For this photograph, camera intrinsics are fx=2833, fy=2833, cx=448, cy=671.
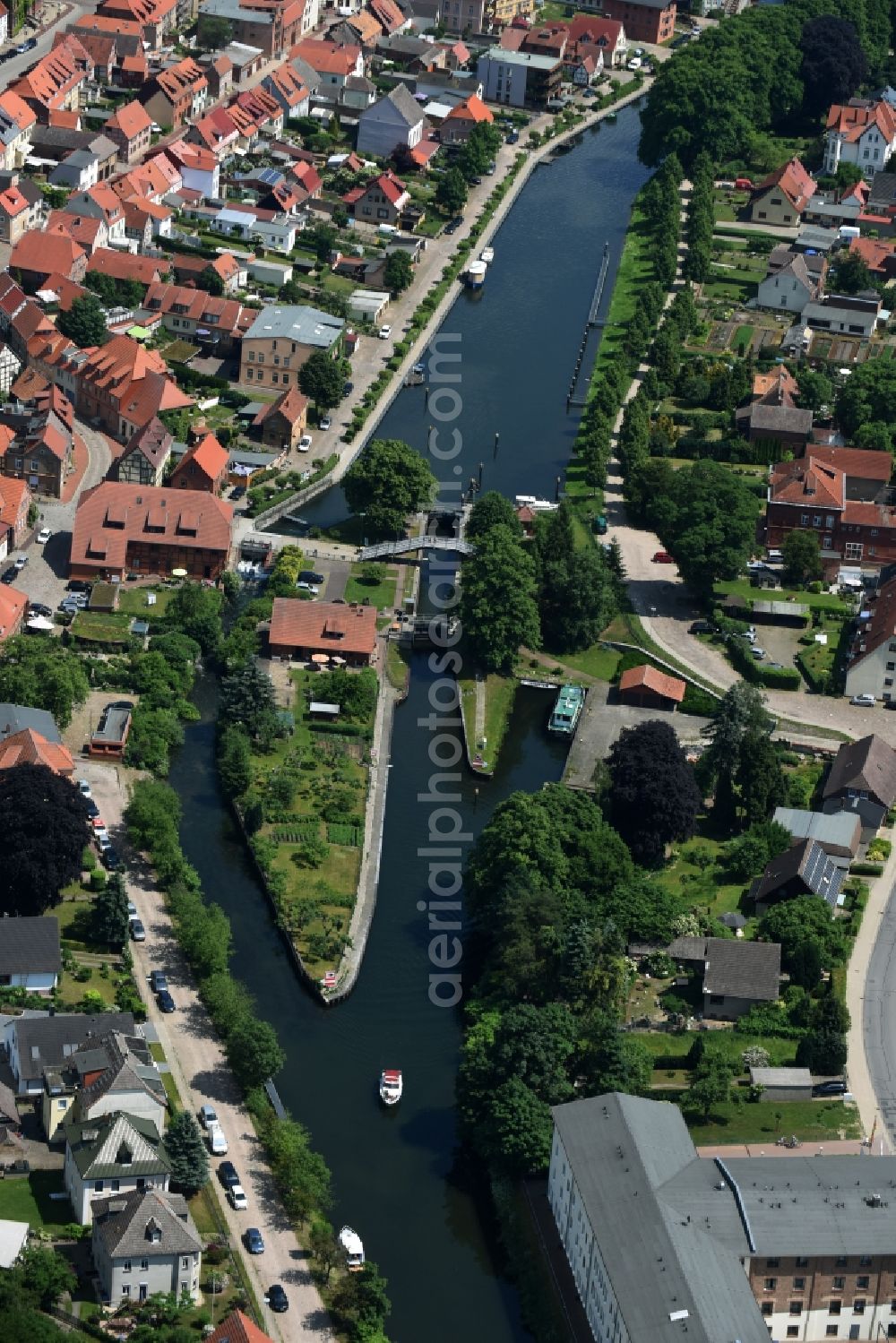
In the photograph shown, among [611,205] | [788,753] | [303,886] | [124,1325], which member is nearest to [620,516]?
[788,753]

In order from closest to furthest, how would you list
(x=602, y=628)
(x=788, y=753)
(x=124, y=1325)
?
(x=124, y=1325) → (x=788, y=753) → (x=602, y=628)

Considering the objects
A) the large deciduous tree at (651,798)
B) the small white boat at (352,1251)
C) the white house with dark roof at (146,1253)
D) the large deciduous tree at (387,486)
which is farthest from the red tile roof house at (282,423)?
the white house with dark roof at (146,1253)

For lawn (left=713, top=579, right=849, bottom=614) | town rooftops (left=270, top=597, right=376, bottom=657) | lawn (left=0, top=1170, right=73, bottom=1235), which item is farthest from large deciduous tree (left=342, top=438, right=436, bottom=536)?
lawn (left=0, top=1170, right=73, bottom=1235)

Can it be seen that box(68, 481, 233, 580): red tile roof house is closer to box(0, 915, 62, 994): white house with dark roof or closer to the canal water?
the canal water

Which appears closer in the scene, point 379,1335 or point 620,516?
point 379,1335

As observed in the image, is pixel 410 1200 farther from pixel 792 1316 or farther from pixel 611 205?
pixel 611 205

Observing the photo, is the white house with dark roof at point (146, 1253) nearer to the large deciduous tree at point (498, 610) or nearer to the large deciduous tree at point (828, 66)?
the large deciduous tree at point (498, 610)

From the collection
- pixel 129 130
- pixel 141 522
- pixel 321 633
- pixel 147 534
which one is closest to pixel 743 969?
pixel 321 633
